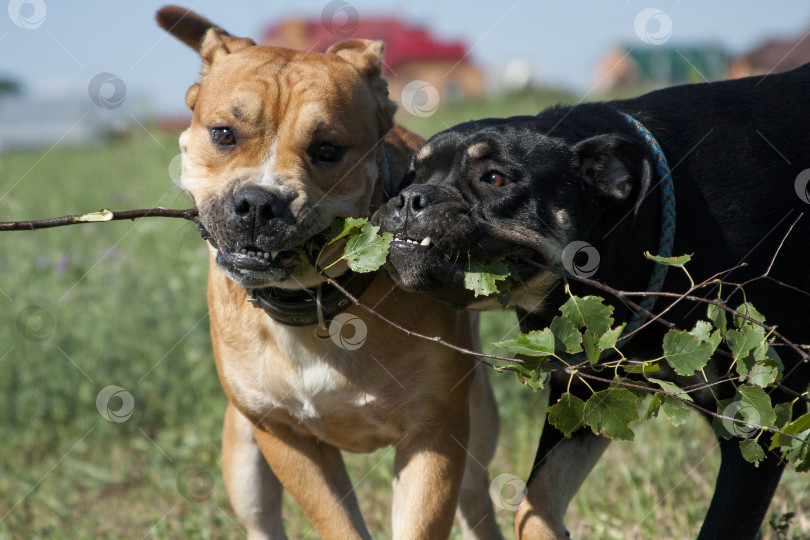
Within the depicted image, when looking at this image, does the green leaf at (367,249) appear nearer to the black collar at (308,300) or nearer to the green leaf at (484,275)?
the green leaf at (484,275)

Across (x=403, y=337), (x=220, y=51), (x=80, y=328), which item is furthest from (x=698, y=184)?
(x=80, y=328)

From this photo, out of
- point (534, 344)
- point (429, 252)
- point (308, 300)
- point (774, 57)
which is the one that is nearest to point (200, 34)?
point (308, 300)

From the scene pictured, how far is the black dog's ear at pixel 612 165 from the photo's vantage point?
335 cm

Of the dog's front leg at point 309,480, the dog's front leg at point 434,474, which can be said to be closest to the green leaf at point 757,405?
the dog's front leg at point 434,474

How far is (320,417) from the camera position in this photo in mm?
3766

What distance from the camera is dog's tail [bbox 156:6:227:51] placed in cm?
423

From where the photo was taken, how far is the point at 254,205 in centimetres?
315

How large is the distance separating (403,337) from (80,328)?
415cm

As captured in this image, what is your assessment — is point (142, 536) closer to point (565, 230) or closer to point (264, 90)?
point (264, 90)

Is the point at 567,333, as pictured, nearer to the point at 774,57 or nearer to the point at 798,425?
the point at 798,425

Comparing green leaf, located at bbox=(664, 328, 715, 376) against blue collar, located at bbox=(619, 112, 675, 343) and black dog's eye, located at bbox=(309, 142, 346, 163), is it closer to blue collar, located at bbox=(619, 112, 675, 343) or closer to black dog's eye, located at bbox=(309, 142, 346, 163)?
blue collar, located at bbox=(619, 112, 675, 343)

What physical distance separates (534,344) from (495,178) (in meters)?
0.84

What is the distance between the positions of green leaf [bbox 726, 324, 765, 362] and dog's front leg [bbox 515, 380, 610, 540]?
0.94m

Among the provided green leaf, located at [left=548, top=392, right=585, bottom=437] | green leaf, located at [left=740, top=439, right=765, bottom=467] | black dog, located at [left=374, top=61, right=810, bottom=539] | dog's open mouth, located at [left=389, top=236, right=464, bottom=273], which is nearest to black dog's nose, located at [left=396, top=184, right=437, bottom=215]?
black dog, located at [left=374, top=61, right=810, bottom=539]
